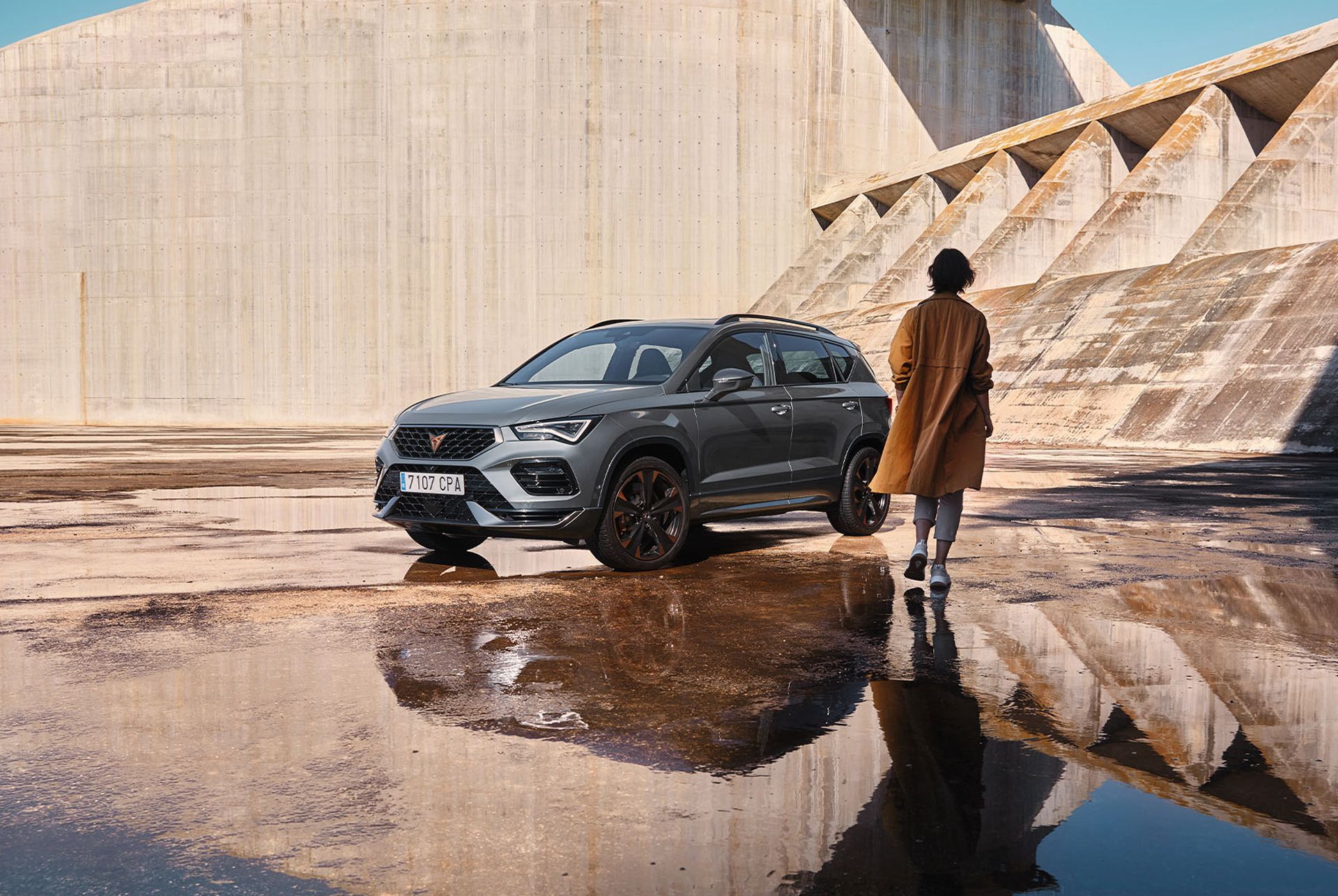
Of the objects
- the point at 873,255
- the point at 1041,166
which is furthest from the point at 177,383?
the point at 1041,166

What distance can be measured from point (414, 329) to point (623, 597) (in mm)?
32676

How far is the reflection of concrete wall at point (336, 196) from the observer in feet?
126

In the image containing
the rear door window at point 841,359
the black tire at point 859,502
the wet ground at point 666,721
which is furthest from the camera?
the rear door window at point 841,359

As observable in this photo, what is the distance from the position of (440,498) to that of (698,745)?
4.06 m

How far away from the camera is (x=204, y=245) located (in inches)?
1521

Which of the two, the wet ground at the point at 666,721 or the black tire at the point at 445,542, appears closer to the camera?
the wet ground at the point at 666,721

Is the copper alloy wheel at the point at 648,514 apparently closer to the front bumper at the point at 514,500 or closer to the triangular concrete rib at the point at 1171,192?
the front bumper at the point at 514,500

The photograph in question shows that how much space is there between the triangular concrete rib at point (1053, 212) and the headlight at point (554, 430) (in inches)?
1019

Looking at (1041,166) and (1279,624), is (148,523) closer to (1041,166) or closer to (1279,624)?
(1279,624)

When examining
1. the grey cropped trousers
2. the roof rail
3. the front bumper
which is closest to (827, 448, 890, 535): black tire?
the roof rail

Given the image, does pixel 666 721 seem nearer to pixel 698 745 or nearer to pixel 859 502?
pixel 698 745

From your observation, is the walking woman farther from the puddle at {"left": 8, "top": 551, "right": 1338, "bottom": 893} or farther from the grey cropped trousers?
the puddle at {"left": 8, "top": 551, "right": 1338, "bottom": 893}

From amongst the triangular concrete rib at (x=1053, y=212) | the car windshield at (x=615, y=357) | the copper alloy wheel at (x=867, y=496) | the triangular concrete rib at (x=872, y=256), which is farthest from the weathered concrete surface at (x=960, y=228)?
the car windshield at (x=615, y=357)

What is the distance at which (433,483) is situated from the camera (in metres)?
7.73
